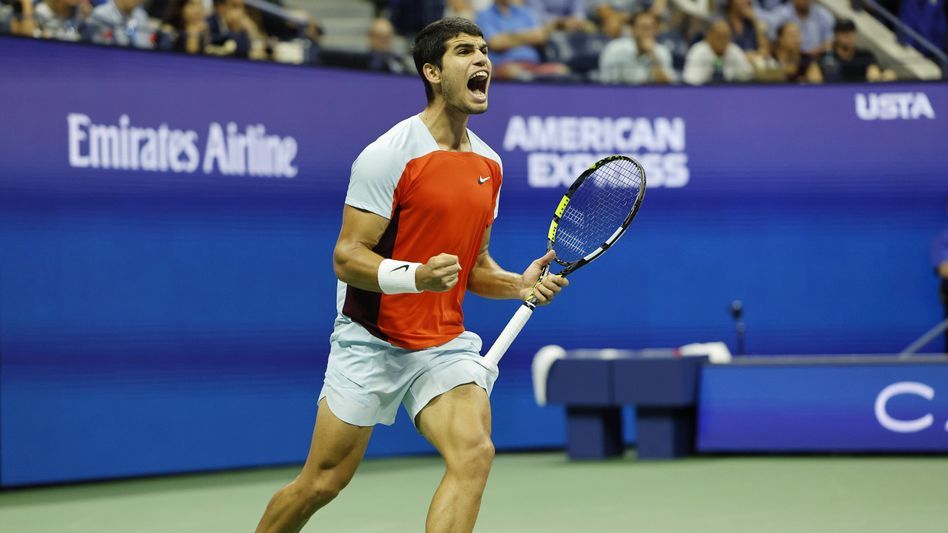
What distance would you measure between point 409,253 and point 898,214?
23.6ft

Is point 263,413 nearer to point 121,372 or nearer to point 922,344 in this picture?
point 121,372

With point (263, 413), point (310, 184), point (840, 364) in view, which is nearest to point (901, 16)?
point (840, 364)

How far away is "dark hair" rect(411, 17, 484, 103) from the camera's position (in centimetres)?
467

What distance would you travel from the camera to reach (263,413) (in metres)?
9.60

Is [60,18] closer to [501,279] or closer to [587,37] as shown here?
[587,37]

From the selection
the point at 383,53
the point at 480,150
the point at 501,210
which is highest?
the point at 383,53

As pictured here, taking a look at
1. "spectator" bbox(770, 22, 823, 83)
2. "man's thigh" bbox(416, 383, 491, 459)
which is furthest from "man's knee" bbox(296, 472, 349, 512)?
"spectator" bbox(770, 22, 823, 83)

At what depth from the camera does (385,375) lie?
467cm

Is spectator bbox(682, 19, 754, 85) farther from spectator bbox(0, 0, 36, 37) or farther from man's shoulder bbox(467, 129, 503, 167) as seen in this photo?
man's shoulder bbox(467, 129, 503, 167)

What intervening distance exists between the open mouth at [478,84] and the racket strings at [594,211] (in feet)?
2.28

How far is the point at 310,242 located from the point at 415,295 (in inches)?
203

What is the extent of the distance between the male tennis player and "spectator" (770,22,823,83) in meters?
7.06

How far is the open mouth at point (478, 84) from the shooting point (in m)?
4.61

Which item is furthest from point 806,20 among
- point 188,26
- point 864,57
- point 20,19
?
point 20,19
